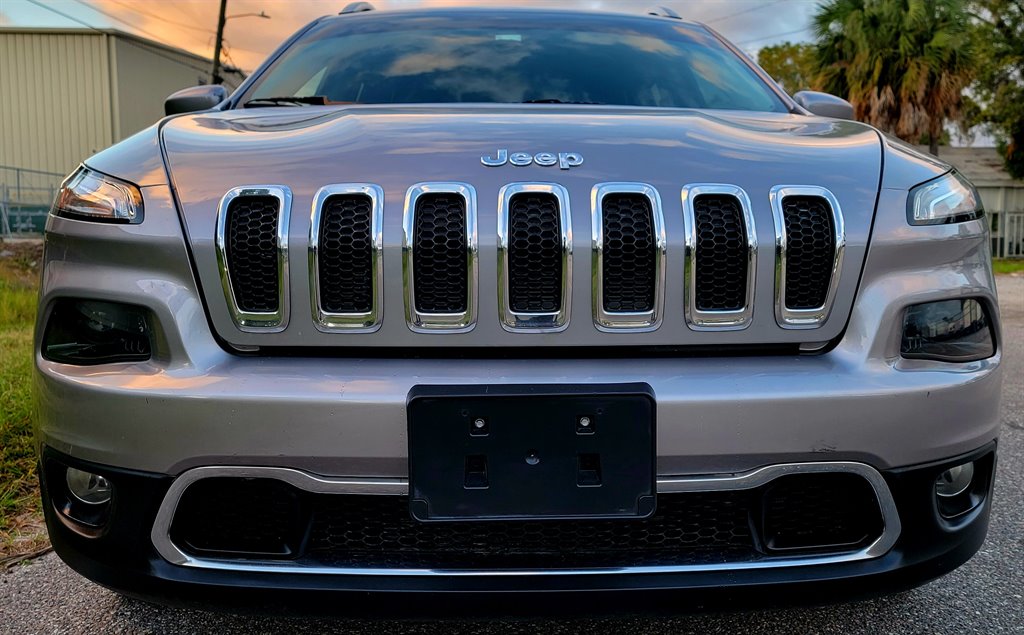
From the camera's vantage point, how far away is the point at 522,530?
1.41m

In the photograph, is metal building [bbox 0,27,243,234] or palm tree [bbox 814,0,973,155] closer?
palm tree [bbox 814,0,973,155]

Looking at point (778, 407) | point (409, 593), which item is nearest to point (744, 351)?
point (778, 407)

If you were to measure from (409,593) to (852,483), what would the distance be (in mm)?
810

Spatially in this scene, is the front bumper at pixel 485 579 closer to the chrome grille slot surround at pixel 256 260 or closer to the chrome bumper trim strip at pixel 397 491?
the chrome bumper trim strip at pixel 397 491

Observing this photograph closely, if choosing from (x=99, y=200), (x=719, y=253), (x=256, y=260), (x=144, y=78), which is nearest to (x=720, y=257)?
(x=719, y=253)

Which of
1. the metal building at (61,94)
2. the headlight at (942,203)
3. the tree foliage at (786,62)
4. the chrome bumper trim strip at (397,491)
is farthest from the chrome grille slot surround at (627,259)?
the tree foliage at (786,62)

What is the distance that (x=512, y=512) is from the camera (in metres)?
1.33

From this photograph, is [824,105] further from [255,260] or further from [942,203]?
[255,260]

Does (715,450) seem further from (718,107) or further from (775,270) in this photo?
(718,107)

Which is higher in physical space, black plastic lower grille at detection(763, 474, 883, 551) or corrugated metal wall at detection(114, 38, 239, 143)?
corrugated metal wall at detection(114, 38, 239, 143)

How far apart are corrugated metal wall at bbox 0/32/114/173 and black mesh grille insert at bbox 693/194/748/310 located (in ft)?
91.5

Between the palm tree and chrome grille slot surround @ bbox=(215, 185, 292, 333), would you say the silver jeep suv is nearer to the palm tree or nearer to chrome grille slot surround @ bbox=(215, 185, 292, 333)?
chrome grille slot surround @ bbox=(215, 185, 292, 333)

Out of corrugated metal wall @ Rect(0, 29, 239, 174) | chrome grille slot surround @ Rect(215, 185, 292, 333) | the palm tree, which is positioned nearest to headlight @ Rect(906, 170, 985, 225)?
chrome grille slot surround @ Rect(215, 185, 292, 333)

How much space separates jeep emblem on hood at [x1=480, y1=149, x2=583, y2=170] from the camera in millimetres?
1497
